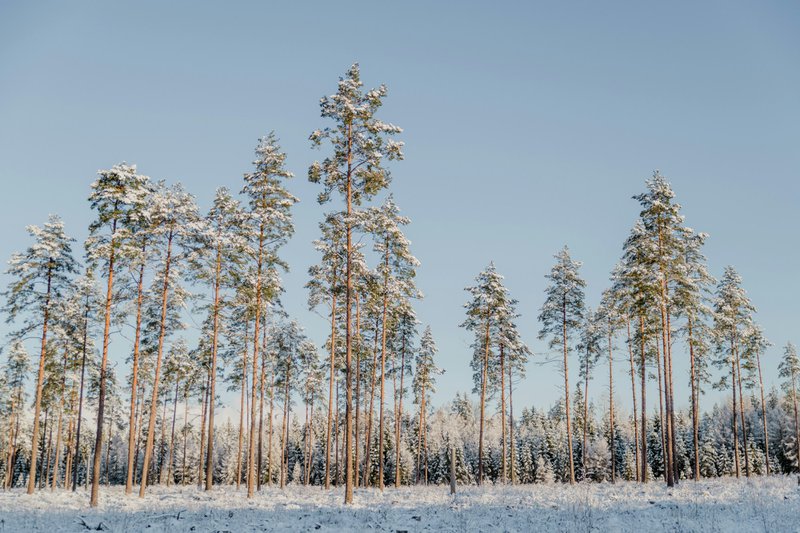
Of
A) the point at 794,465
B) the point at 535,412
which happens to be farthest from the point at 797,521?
the point at 535,412

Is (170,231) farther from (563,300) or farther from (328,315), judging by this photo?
(563,300)

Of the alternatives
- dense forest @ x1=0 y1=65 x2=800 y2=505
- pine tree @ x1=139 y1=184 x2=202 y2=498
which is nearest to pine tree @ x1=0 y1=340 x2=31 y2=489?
dense forest @ x1=0 y1=65 x2=800 y2=505

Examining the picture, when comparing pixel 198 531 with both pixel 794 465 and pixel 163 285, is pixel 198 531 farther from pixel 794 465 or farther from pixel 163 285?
pixel 794 465

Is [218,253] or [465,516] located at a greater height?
[218,253]

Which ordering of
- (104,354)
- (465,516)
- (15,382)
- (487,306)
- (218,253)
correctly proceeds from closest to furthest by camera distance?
(465,516)
(104,354)
(218,253)
(487,306)
(15,382)

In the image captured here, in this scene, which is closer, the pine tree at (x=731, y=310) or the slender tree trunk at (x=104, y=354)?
the slender tree trunk at (x=104, y=354)

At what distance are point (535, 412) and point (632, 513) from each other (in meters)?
105

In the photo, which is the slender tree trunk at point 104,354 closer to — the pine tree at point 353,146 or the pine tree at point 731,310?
the pine tree at point 353,146

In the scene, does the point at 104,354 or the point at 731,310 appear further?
the point at 731,310

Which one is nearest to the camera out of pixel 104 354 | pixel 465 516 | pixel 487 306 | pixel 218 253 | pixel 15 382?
pixel 465 516

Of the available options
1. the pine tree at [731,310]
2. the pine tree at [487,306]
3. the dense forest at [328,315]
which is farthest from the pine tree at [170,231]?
the pine tree at [731,310]

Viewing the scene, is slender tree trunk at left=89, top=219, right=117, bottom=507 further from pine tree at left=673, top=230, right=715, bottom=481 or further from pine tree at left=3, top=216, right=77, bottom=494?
pine tree at left=673, top=230, right=715, bottom=481

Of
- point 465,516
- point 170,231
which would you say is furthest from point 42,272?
point 465,516

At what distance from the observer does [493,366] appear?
42531 mm
